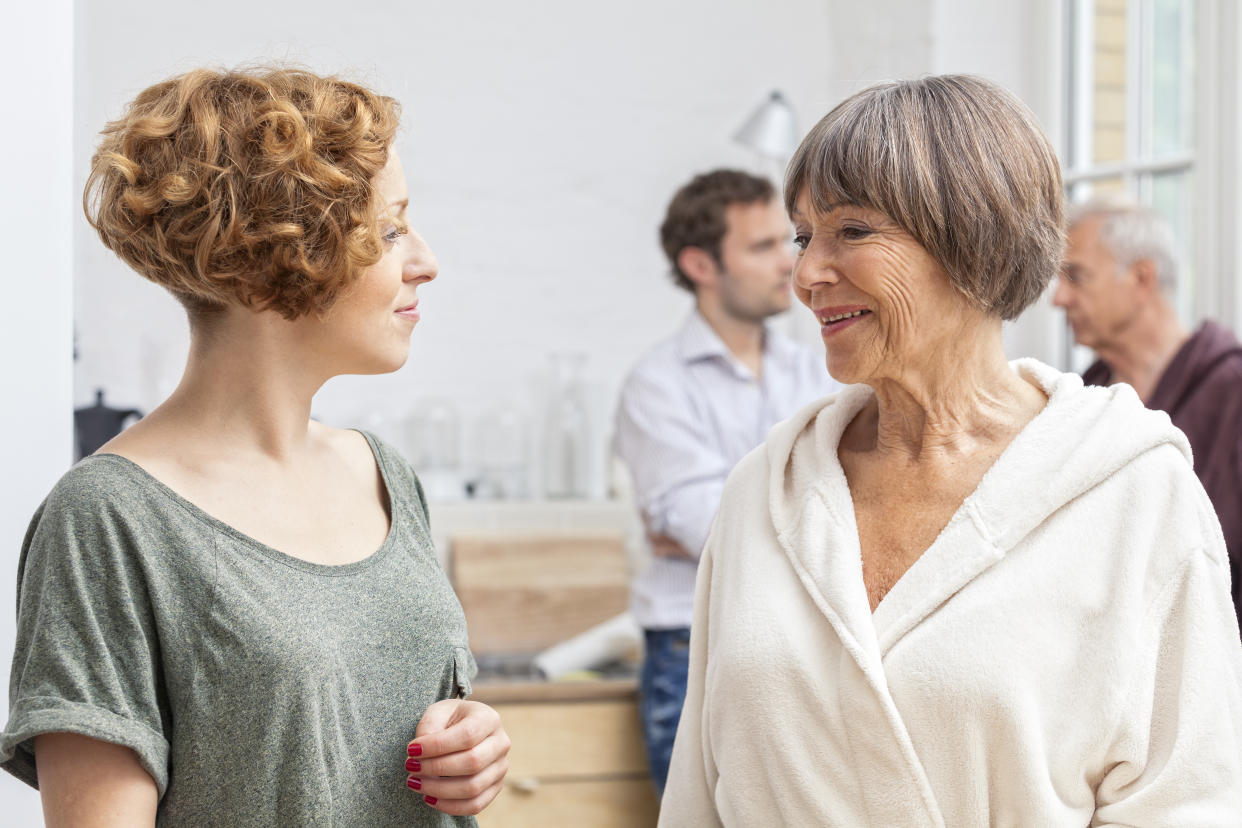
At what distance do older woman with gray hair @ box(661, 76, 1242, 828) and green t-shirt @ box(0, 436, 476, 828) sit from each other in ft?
1.32

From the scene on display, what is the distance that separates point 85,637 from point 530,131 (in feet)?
11.9

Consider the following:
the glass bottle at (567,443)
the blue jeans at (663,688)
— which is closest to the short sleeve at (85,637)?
the blue jeans at (663,688)

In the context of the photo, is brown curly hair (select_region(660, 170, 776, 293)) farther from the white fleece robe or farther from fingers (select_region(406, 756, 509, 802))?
fingers (select_region(406, 756, 509, 802))

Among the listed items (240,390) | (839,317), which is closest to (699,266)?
(839,317)

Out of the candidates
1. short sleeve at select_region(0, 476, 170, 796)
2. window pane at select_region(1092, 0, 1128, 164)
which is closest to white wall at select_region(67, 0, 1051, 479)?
window pane at select_region(1092, 0, 1128, 164)

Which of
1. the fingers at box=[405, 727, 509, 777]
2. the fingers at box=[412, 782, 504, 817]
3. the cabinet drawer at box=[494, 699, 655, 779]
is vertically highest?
the fingers at box=[405, 727, 509, 777]

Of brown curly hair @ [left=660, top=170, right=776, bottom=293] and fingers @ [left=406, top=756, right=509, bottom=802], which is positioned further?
brown curly hair @ [left=660, top=170, right=776, bottom=293]

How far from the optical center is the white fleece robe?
1.24 meters

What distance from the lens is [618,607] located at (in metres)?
4.14

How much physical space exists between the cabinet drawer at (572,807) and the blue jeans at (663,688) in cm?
41

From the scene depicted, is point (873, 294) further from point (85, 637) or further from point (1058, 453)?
point (85, 637)

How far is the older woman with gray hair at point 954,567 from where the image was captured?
1.25 metres

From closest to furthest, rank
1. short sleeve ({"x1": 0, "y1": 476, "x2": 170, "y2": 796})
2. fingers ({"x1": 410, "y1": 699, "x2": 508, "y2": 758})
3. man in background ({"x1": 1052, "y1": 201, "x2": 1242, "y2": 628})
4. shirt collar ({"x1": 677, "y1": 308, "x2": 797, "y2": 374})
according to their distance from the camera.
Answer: short sleeve ({"x1": 0, "y1": 476, "x2": 170, "y2": 796})
fingers ({"x1": 410, "y1": 699, "x2": 508, "y2": 758})
man in background ({"x1": 1052, "y1": 201, "x2": 1242, "y2": 628})
shirt collar ({"x1": 677, "y1": 308, "x2": 797, "y2": 374})

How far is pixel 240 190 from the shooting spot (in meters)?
1.20
